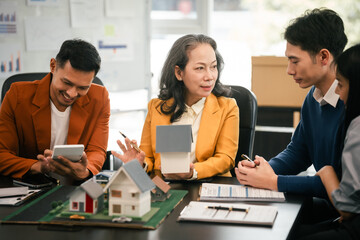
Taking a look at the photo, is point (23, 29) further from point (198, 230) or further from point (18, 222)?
point (198, 230)

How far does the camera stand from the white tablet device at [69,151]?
181 centimetres

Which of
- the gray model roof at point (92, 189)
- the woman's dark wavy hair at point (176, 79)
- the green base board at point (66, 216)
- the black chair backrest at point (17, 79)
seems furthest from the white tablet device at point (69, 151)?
the black chair backrest at point (17, 79)

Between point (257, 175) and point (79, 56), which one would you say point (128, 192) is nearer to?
point (257, 175)

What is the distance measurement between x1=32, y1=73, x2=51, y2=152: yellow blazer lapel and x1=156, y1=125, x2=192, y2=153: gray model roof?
0.72m

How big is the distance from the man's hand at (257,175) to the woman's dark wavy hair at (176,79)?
1.70ft

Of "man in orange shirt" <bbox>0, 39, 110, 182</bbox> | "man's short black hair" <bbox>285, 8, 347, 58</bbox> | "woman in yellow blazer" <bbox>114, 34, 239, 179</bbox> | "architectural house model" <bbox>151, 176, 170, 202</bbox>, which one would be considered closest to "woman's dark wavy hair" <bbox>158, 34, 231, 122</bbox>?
"woman in yellow blazer" <bbox>114, 34, 239, 179</bbox>

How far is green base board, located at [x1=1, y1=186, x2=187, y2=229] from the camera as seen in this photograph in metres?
1.50

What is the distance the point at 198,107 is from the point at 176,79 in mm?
191

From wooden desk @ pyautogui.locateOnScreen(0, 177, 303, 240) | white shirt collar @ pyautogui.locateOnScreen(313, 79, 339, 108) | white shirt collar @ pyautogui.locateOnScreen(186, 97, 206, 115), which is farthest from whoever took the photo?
white shirt collar @ pyautogui.locateOnScreen(186, 97, 206, 115)

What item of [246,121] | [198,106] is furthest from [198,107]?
[246,121]

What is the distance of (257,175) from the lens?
1.88m

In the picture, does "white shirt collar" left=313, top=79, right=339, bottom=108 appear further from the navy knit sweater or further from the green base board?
the green base board

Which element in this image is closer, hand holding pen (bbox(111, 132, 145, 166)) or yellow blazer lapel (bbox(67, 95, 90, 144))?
hand holding pen (bbox(111, 132, 145, 166))

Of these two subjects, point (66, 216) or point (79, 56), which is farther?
point (79, 56)
